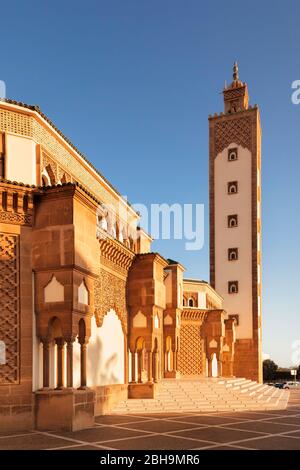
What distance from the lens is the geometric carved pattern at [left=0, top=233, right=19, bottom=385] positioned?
10.7 m

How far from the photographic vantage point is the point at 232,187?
35.4 metres

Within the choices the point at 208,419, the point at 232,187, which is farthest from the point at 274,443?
the point at 232,187

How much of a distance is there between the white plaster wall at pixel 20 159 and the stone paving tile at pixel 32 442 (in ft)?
18.0

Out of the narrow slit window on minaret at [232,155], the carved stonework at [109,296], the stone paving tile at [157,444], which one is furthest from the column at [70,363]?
the narrow slit window on minaret at [232,155]

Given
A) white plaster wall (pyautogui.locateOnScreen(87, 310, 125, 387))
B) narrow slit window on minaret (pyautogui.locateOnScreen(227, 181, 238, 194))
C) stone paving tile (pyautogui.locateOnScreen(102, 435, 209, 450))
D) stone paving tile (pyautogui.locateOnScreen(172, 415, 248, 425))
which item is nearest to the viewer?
stone paving tile (pyautogui.locateOnScreen(102, 435, 209, 450))

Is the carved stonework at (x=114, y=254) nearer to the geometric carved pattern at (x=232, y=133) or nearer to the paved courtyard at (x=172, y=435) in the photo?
the paved courtyard at (x=172, y=435)

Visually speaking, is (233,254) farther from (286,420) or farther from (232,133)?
(286,420)

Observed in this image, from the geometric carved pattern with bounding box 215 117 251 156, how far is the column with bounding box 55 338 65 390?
26749 mm

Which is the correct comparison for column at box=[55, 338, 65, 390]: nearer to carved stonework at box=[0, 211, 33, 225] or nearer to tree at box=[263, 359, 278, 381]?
carved stonework at box=[0, 211, 33, 225]

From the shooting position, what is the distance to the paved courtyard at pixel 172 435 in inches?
344

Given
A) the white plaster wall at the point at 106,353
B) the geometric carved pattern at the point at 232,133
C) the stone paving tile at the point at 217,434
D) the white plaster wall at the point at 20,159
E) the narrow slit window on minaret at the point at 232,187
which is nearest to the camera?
the stone paving tile at the point at 217,434

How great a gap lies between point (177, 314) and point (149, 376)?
5.58m

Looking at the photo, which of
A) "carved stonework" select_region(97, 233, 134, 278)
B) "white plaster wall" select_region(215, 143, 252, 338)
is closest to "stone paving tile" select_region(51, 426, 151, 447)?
"carved stonework" select_region(97, 233, 134, 278)
